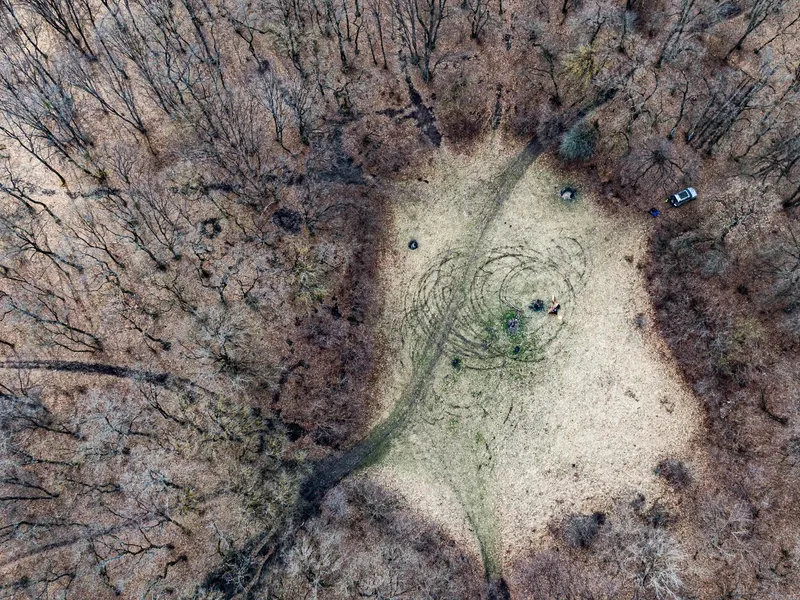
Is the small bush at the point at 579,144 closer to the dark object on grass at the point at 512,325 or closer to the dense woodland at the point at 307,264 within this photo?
the dense woodland at the point at 307,264

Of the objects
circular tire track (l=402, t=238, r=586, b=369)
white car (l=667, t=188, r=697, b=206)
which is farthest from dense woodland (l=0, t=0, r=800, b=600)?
circular tire track (l=402, t=238, r=586, b=369)

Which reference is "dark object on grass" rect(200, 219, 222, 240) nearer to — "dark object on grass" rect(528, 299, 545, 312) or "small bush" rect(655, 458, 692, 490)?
"dark object on grass" rect(528, 299, 545, 312)

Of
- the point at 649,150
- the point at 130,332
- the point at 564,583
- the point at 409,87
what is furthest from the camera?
the point at 409,87

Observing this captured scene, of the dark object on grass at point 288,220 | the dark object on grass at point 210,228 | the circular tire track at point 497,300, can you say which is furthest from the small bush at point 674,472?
Answer: the dark object on grass at point 210,228

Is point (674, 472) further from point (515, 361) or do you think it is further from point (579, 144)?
point (579, 144)

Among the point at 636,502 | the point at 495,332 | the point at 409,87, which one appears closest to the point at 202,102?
the point at 409,87

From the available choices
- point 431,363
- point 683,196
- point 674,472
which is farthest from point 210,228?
point 674,472

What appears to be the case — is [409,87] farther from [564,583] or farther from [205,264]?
[564,583]
